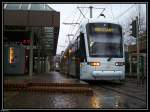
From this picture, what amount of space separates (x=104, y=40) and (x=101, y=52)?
698mm

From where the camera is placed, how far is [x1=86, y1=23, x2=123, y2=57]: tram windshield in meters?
22.6

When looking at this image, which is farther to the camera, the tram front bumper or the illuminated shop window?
the illuminated shop window

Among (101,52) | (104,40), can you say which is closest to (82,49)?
(101,52)

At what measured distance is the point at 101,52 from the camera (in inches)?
890

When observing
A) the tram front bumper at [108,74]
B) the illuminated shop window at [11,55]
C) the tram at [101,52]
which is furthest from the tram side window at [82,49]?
the illuminated shop window at [11,55]

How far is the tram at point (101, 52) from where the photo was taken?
73.8 ft

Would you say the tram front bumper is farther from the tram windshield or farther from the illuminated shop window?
the illuminated shop window

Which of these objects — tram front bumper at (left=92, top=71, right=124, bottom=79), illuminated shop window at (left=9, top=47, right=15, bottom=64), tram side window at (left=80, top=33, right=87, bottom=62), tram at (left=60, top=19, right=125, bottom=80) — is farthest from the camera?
illuminated shop window at (left=9, top=47, right=15, bottom=64)

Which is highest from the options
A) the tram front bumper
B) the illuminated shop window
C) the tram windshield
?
the tram windshield

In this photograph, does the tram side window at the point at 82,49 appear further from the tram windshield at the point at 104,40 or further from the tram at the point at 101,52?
the tram windshield at the point at 104,40

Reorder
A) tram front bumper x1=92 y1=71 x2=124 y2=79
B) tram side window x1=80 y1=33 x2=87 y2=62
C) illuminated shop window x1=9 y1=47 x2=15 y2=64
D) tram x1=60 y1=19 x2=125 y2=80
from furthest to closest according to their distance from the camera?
illuminated shop window x1=9 y1=47 x2=15 y2=64
tram side window x1=80 y1=33 x2=87 y2=62
tram x1=60 y1=19 x2=125 y2=80
tram front bumper x1=92 y1=71 x2=124 y2=79

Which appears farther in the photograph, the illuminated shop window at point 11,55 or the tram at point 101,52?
the illuminated shop window at point 11,55

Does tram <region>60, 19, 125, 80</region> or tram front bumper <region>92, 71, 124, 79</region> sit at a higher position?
tram <region>60, 19, 125, 80</region>

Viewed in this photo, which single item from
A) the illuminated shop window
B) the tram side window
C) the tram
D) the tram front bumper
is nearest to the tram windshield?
the tram
